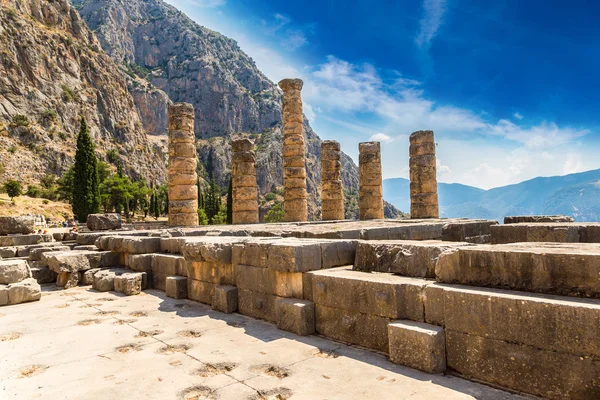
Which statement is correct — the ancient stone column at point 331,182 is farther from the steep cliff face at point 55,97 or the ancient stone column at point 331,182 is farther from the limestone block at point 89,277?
the steep cliff face at point 55,97

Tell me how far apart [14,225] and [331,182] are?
13.8 meters

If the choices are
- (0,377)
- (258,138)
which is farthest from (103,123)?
(0,377)

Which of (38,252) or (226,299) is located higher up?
(38,252)

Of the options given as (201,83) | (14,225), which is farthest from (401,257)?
(201,83)

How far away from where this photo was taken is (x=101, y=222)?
14.4m

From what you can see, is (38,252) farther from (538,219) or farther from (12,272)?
(538,219)

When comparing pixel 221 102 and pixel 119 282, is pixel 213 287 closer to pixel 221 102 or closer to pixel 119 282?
pixel 119 282

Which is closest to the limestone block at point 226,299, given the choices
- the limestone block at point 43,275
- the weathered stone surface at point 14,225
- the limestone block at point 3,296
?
the limestone block at point 3,296

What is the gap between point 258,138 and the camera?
383 ft

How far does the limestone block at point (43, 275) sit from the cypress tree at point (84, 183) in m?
34.0

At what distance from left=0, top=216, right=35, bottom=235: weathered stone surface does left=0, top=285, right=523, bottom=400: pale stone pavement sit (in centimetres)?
791

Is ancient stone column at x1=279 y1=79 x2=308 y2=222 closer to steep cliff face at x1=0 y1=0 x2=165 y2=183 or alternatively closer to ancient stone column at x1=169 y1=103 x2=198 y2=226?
ancient stone column at x1=169 y1=103 x2=198 y2=226

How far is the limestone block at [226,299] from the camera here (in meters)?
5.88

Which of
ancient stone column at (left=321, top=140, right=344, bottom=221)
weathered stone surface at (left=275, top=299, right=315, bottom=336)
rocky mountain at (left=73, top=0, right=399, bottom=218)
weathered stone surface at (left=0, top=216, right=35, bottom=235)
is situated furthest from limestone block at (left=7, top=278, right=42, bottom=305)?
rocky mountain at (left=73, top=0, right=399, bottom=218)
